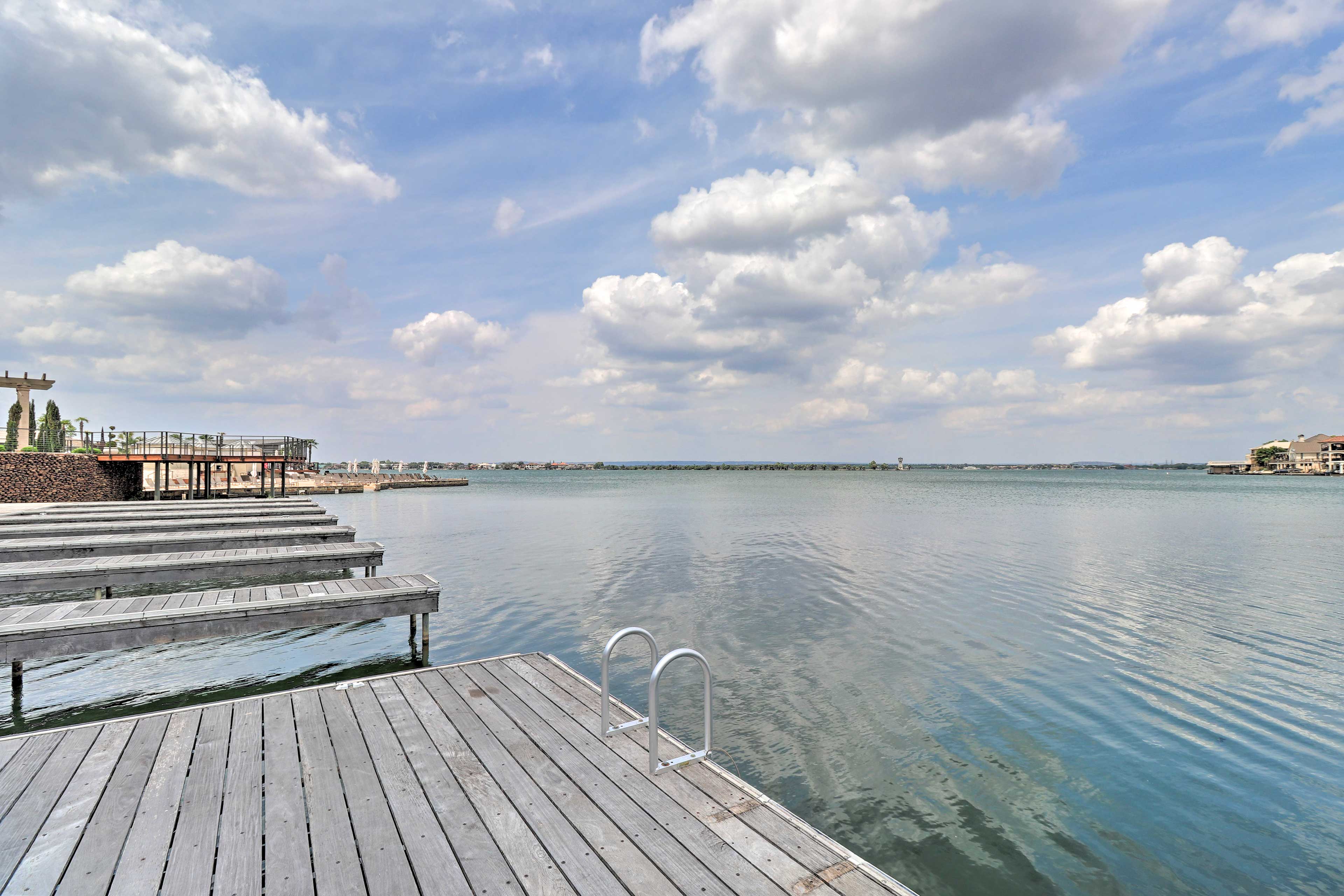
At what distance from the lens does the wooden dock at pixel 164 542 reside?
45.5ft

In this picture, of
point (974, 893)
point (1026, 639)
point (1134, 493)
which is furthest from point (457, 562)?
point (1134, 493)

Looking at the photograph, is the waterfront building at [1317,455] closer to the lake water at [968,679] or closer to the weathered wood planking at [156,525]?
the lake water at [968,679]

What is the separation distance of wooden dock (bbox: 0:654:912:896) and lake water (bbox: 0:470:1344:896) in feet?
7.27

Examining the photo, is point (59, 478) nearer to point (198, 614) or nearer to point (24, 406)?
point (24, 406)

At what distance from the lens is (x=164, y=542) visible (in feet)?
51.4

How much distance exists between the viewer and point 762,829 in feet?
13.0

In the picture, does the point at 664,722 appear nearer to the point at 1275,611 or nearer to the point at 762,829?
the point at 762,829

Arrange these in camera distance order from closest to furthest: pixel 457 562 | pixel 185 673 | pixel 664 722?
1. pixel 664 722
2. pixel 185 673
3. pixel 457 562

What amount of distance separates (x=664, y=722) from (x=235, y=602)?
21.3ft

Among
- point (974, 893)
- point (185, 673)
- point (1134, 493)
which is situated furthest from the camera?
point (1134, 493)

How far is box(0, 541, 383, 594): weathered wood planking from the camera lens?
36.3 feet

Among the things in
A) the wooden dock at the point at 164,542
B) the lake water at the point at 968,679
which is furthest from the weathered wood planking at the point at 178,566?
the lake water at the point at 968,679

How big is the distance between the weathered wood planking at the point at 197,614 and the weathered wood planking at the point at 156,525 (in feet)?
27.8

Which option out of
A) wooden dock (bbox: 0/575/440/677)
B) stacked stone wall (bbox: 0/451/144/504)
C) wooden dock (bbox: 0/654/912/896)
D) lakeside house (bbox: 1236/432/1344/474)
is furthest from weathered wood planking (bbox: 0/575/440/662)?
lakeside house (bbox: 1236/432/1344/474)
